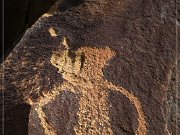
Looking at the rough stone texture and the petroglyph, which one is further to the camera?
the rough stone texture

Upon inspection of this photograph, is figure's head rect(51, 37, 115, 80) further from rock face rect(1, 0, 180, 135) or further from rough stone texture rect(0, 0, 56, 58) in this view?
rough stone texture rect(0, 0, 56, 58)

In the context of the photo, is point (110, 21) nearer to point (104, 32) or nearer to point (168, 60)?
point (104, 32)

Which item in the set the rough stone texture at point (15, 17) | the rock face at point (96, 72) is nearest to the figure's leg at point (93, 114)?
the rock face at point (96, 72)

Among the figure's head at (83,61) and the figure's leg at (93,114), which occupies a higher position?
the figure's head at (83,61)

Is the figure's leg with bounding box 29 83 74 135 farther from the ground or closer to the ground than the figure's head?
closer to the ground

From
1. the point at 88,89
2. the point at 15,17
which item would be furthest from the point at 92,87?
the point at 15,17

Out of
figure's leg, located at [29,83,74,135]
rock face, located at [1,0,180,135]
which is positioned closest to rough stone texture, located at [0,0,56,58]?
rock face, located at [1,0,180,135]

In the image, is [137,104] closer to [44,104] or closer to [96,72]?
[96,72]

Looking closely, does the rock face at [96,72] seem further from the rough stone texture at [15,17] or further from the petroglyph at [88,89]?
the rough stone texture at [15,17]

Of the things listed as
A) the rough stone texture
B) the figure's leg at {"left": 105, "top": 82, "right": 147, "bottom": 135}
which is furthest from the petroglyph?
the rough stone texture

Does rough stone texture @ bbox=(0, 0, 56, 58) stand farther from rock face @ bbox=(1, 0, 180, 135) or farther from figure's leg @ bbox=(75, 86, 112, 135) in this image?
figure's leg @ bbox=(75, 86, 112, 135)
